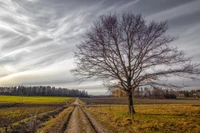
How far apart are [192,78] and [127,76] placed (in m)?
7.70

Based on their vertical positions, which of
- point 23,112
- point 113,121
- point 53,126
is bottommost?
point 23,112

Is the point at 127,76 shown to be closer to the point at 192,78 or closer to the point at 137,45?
the point at 137,45

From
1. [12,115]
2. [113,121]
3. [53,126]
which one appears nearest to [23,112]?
[12,115]

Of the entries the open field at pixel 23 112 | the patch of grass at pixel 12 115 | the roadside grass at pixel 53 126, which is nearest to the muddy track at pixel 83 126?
the roadside grass at pixel 53 126

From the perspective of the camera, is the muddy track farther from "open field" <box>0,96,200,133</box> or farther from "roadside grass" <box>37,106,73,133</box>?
"roadside grass" <box>37,106,73,133</box>

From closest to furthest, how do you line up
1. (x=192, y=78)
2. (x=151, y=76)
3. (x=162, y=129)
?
(x=162, y=129)
(x=192, y=78)
(x=151, y=76)

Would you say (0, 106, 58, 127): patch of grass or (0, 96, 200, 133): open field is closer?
(0, 96, 200, 133): open field

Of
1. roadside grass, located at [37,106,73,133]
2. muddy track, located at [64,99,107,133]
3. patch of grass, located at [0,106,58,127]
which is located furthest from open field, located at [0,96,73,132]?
muddy track, located at [64,99,107,133]

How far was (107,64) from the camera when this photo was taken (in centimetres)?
2620

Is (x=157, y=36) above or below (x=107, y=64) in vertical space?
above

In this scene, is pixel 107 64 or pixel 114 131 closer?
pixel 114 131

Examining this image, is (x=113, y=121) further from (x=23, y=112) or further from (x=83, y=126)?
(x=23, y=112)

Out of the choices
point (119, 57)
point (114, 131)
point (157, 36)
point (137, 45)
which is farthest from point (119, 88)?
point (114, 131)

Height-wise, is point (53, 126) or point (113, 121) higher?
point (113, 121)
